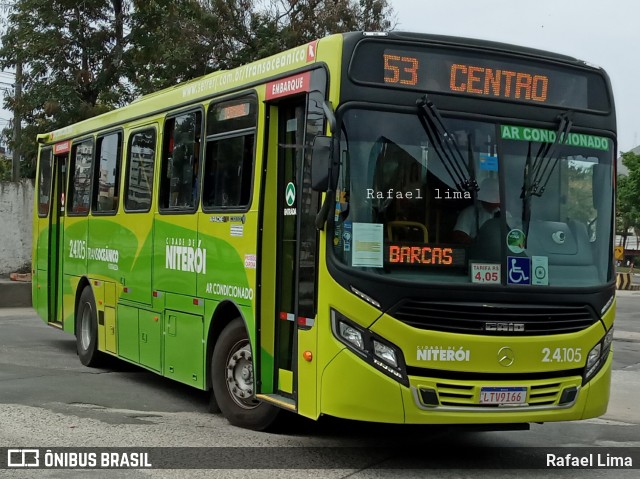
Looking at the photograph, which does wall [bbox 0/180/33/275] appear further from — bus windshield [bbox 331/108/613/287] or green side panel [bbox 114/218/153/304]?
bus windshield [bbox 331/108/613/287]

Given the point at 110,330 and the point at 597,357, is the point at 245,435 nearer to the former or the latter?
the point at 597,357

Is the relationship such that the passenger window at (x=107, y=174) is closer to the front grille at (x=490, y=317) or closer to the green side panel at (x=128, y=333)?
the green side panel at (x=128, y=333)

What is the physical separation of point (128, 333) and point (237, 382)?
3.05 metres

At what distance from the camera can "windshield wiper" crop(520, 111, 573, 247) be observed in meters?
7.14

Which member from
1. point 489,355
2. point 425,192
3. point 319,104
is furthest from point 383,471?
point 319,104

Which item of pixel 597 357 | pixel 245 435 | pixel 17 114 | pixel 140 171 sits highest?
pixel 17 114

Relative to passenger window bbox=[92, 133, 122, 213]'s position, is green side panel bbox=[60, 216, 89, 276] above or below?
below

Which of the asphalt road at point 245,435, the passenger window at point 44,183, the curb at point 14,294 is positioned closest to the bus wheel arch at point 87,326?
the asphalt road at point 245,435

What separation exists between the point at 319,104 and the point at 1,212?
1957cm

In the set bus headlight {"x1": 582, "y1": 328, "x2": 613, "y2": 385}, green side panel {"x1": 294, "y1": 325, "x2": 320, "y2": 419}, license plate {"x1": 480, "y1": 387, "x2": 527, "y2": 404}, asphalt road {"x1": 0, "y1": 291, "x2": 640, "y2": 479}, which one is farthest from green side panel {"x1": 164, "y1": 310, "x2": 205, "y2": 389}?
bus headlight {"x1": 582, "y1": 328, "x2": 613, "y2": 385}

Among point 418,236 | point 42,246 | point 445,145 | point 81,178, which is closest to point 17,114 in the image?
point 42,246

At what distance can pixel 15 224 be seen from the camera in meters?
25.0

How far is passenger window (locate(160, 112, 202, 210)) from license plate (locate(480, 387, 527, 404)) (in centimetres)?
384

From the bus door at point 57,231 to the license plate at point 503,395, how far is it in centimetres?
886
